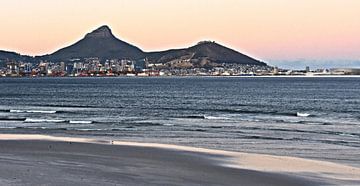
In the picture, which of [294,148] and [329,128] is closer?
[294,148]

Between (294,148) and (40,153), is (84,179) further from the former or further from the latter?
(294,148)

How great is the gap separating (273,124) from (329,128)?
584 cm

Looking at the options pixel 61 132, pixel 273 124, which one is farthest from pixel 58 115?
pixel 273 124

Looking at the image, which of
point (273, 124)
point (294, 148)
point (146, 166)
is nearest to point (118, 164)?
point (146, 166)

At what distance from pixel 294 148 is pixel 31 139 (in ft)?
54.8

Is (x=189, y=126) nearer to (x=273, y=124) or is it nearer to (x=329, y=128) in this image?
(x=273, y=124)

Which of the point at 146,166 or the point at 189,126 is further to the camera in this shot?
the point at 189,126

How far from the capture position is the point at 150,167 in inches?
1083

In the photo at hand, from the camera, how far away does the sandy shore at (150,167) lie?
77.0 feet

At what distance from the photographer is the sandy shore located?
925 inches

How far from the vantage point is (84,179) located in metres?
23.0

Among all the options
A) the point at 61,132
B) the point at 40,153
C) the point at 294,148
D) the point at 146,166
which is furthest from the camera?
the point at 61,132

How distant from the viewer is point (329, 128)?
161 feet

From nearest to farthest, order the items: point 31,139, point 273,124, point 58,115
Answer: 1. point 31,139
2. point 273,124
3. point 58,115
